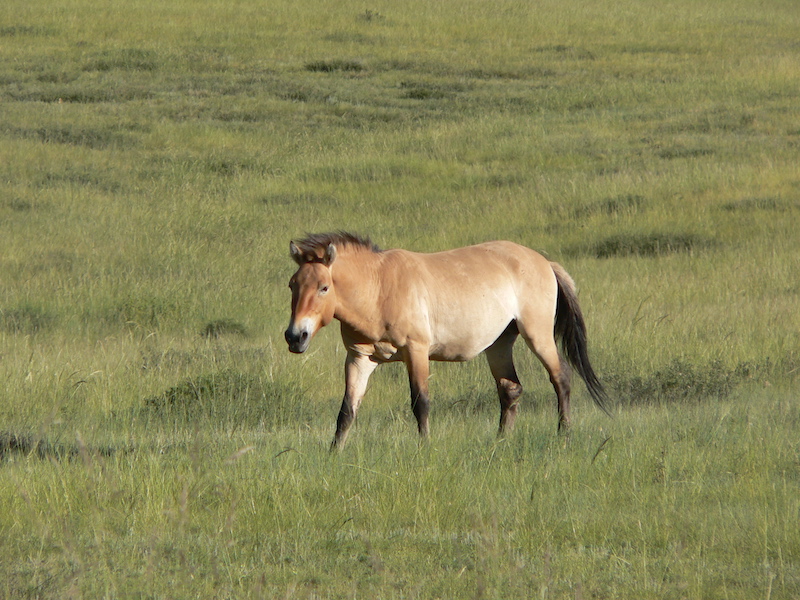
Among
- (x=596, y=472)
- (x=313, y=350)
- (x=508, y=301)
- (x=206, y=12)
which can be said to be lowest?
(x=313, y=350)

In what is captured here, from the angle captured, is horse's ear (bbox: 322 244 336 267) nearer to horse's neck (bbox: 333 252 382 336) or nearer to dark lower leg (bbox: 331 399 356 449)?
horse's neck (bbox: 333 252 382 336)

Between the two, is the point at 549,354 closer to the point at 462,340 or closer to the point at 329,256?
the point at 462,340

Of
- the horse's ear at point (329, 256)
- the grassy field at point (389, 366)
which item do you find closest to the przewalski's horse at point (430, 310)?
the horse's ear at point (329, 256)

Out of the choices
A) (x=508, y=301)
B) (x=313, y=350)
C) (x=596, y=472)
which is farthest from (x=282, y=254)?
(x=596, y=472)

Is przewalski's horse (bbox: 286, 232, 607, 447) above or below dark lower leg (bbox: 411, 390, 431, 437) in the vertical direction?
above

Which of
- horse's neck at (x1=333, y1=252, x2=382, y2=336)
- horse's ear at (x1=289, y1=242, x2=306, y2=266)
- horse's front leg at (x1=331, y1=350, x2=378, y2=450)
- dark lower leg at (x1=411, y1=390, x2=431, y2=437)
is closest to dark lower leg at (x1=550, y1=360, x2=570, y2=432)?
dark lower leg at (x1=411, y1=390, x2=431, y2=437)

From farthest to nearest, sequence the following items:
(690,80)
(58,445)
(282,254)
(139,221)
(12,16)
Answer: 1. (12,16)
2. (690,80)
3. (139,221)
4. (282,254)
5. (58,445)

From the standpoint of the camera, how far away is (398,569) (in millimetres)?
4230

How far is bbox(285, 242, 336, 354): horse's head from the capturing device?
18.0ft

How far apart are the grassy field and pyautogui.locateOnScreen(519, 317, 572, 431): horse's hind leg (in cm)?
26

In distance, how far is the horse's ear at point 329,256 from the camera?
582 centimetres

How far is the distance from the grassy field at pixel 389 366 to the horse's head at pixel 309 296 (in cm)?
75

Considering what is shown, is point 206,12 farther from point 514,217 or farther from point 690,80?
point 514,217

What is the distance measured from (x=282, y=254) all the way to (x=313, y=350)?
157 inches
